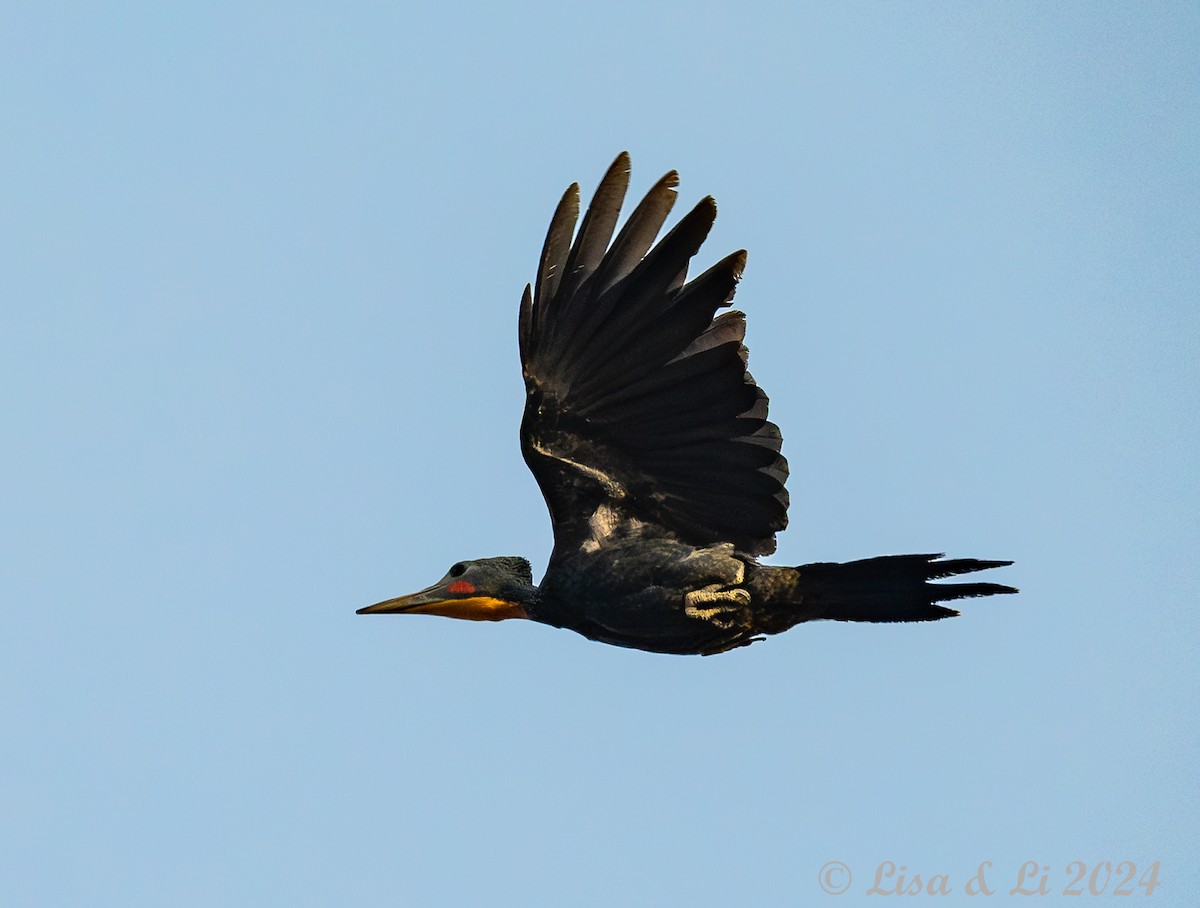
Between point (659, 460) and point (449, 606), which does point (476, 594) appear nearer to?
Result: point (449, 606)

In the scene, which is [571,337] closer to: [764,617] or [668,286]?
[668,286]

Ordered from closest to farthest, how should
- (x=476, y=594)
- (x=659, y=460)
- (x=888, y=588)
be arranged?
(x=888, y=588)
(x=659, y=460)
(x=476, y=594)

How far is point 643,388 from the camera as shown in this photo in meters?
12.2

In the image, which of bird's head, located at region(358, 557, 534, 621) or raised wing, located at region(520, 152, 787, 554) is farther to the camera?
bird's head, located at region(358, 557, 534, 621)

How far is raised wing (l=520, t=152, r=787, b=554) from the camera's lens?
11789mm

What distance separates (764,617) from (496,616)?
1.77 metres

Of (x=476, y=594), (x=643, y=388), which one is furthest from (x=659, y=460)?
(x=476, y=594)

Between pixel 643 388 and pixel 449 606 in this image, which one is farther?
pixel 449 606

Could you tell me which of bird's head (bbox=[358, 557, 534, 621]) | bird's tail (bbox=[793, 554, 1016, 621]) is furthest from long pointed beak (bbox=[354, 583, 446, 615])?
bird's tail (bbox=[793, 554, 1016, 621])

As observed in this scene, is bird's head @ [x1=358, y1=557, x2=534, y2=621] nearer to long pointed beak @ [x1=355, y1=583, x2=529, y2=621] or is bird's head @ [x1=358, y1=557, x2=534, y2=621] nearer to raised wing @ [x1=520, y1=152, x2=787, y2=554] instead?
long pointed beak @ [x1=355, y1=583, x2=529, y2=621]

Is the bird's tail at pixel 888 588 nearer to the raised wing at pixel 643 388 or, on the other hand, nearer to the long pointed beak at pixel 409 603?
the raised wing at pixel 643 388

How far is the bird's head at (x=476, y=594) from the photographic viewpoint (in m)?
12.9

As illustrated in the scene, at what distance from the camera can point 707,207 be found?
38.1 ft

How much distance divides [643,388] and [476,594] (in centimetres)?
183
